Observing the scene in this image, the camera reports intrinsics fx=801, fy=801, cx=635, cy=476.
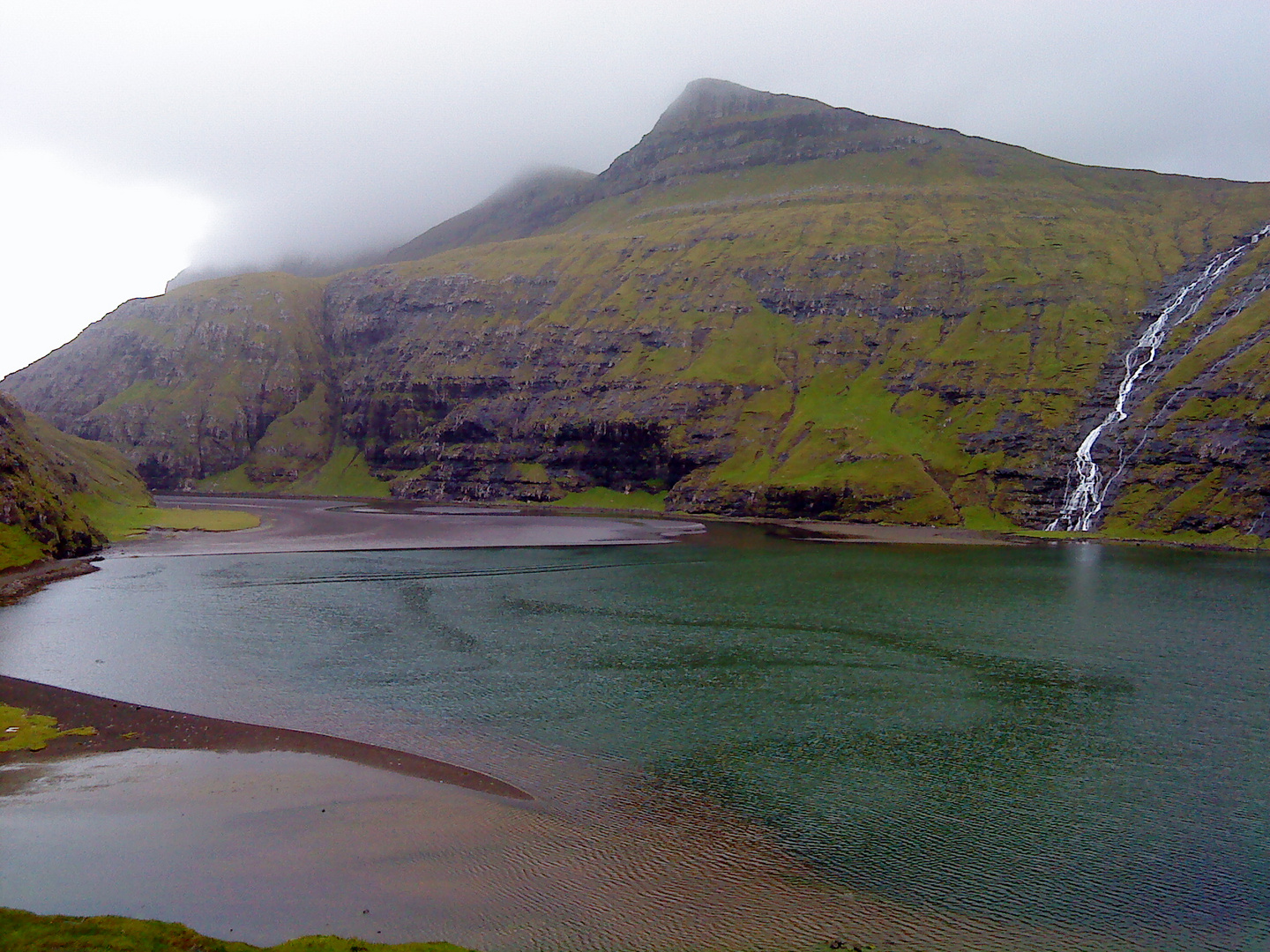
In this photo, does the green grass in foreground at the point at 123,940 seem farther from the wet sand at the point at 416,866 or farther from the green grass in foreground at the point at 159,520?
the green grass in foreground at the point at 159,520

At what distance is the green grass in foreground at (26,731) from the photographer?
134 feet

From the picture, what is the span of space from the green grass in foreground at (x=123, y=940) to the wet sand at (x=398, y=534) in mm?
108415

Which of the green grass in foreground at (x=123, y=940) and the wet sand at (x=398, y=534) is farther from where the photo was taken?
the wet sand at (x=398, y=534)

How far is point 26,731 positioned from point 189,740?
862 cm

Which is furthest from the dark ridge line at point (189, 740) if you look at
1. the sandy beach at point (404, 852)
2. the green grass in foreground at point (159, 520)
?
the green grass in foreground at point (159, 520)

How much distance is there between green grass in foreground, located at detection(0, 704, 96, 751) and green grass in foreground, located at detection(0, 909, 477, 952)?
22.7 metres

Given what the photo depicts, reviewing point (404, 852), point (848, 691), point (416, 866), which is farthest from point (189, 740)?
point (848, 691)

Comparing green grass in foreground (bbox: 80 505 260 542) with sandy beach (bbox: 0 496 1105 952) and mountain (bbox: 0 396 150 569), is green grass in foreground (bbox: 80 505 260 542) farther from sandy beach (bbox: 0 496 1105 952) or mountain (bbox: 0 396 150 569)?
→ sandy beach (bbox: 0 496 1105 952)

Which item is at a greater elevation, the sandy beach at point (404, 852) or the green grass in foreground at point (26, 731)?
the green grass in foreground at point (26, 731)

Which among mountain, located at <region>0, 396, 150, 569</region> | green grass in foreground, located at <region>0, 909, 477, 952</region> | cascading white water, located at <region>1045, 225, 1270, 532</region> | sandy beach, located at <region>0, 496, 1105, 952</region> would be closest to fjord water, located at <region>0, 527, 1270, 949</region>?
sandy beach, located at <region>0, 496, 1105, 952</region>

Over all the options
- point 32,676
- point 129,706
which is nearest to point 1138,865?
point 129,706

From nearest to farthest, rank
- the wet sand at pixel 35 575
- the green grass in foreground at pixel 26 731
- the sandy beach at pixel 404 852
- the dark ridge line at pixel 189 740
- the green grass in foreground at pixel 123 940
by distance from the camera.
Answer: the green grass in foreground at pixel 123 940 < the sandy beach at pixel 404 852 < the dark ridge line at pixel 189 740 < the green grass in foreground at pixel 26 731 < the wet sand at pixel 35 575

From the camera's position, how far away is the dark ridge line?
128ft

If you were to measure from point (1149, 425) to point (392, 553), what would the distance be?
501ft
